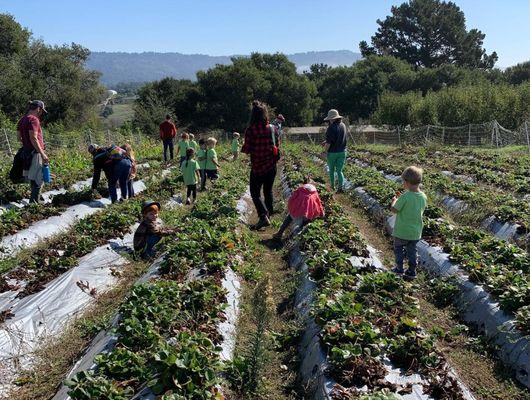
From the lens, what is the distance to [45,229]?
9664 mm

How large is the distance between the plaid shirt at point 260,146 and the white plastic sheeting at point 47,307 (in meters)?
3.33

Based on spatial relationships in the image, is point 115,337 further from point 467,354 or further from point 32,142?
point 32,142

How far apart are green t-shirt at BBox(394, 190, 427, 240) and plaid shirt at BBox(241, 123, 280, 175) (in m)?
3.45

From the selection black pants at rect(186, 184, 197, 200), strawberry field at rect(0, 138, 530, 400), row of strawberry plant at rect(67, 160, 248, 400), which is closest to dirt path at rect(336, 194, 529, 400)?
strawberry field at rect(0, 138, 530, 400)

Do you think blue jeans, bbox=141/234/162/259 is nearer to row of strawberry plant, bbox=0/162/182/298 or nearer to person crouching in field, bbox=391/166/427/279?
row of strawberry plant, bbox=0/162/182/298

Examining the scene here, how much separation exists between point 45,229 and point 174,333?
6.06 m

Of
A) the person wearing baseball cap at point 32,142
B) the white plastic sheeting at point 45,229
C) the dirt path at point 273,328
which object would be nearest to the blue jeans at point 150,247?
the dirt path at point 273,328

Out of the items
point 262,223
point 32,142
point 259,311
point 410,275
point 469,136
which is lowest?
point 262,223

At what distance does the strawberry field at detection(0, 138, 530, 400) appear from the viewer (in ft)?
13.6

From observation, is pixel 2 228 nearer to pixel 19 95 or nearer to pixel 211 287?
pixel 211 287

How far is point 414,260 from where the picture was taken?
23.0 ft

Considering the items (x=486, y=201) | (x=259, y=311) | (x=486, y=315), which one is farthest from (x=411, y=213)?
(x=486, y=201)

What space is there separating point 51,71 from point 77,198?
95.8 feet

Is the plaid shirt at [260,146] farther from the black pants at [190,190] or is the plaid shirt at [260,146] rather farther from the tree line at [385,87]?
the tree line at [385,87]
